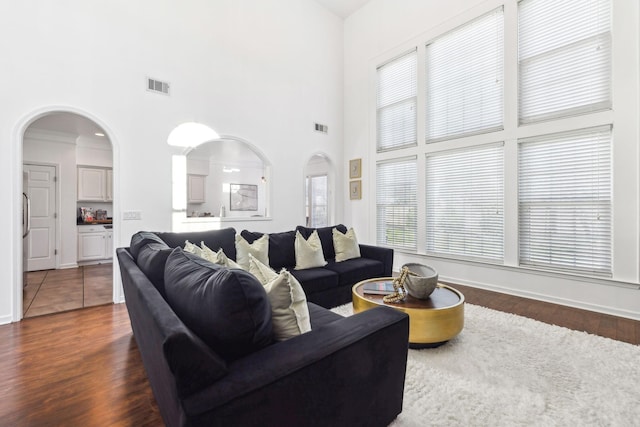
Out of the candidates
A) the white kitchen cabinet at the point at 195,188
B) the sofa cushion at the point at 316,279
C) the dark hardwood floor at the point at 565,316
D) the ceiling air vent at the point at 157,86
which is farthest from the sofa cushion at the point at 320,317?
the white kitchen cabinet at the point at 195,188

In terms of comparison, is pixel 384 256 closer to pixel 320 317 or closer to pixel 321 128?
pixel 320 317

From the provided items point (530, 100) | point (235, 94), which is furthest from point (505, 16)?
point (235, 94)

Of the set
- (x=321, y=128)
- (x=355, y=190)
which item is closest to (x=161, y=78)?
(x=321, y=128)

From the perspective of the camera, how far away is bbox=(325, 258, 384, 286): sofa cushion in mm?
3496

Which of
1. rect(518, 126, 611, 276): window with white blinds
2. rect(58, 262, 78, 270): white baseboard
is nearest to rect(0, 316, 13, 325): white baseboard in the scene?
rect(58, 262, 78, 270): white baseboard

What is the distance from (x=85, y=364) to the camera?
230cm

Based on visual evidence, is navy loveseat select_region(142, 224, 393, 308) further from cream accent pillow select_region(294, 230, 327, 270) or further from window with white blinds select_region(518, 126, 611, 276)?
window with white blinds select_region(518, 126, 611, 276)

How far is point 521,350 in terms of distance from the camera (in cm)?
242

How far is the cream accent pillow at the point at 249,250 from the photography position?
128 inches

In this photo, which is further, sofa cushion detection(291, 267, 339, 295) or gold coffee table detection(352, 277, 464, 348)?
sofa cushion detection(291, 267, 339, 295)

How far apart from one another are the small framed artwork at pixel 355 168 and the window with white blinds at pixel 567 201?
2909mm

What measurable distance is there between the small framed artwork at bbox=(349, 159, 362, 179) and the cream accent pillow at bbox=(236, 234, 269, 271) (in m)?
3.39

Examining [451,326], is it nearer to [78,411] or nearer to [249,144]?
[78,411]

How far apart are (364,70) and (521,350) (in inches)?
221
